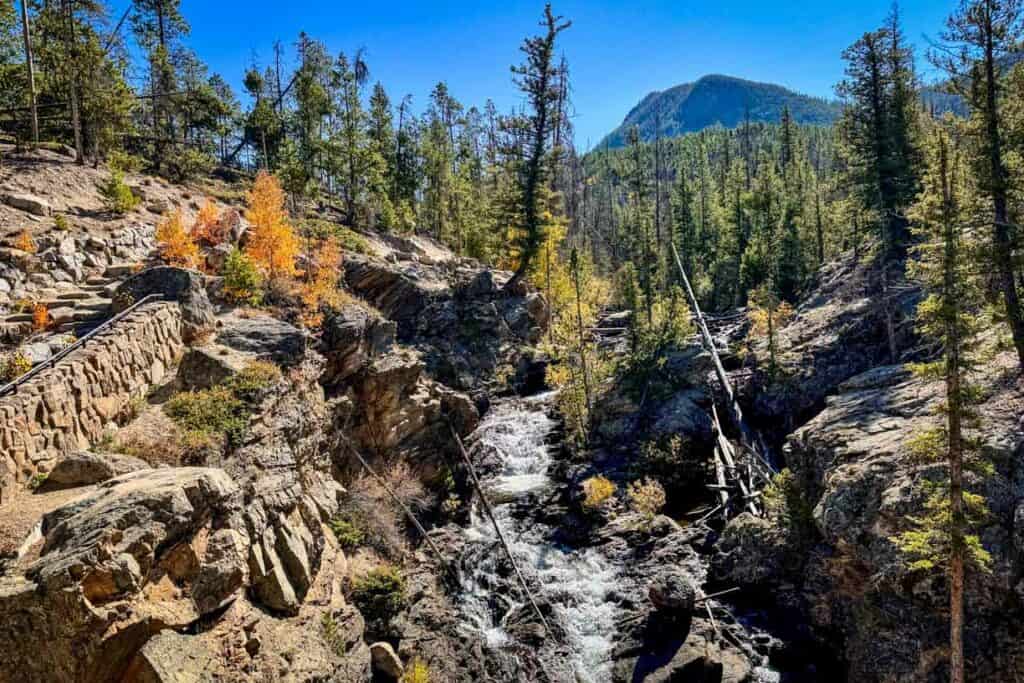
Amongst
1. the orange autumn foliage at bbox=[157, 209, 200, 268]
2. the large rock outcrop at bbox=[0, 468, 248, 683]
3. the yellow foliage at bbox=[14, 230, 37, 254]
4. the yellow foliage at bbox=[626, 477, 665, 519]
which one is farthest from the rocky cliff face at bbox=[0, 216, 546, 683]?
the yellow foliage at bbox=[626, 477, 665, 519]

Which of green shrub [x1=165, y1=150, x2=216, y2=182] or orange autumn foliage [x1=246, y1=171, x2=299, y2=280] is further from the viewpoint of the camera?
green shrub [x1=165, y1=150, x2=216, y2=182]

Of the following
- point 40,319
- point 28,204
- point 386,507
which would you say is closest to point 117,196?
point 28,204

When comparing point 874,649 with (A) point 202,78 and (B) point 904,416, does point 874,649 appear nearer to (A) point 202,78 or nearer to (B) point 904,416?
(B) point 904,416

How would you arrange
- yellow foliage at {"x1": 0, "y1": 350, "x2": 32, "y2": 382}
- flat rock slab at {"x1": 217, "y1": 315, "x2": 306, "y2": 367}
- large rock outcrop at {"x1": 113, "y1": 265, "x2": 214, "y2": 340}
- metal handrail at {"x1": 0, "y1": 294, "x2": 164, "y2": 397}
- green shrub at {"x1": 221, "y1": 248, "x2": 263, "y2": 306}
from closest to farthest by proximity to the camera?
metal handrail at {"x1": 0, "y1": 294, "x2": 164, "y2": 397} → yellow foliage at {"x1": 0, "y1": 350, "x2": 32, "y2": 382} → large rock outcrop at {"x1": 113, "y1": 265, "x2": 214, "y2": 340} → flat rock slab at {"x1": 217, "y1": 315, "x2": 306, "y2": 367} → green shrub at {"x1": 221, "y1": 248, "x2": 263, "y2": 306}

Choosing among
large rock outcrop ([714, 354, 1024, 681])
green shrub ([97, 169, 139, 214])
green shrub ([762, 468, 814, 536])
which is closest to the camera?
large rock outcrop ([714, 354, 1024, 681])

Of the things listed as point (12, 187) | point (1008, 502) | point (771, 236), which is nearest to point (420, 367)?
point (12, 187)

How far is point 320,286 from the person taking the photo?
24391mm

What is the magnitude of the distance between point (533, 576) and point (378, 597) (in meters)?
6.26

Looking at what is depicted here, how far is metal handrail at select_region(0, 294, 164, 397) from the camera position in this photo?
1127cm

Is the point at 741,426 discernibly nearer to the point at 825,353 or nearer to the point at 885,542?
the point at 825,353

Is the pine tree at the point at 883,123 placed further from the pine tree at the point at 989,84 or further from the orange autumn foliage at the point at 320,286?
the orange autumn foliage at the point at 320,286

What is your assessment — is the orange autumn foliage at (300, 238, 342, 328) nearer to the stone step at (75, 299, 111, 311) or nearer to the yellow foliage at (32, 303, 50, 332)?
the stone step at (75, 299, 111, 311)

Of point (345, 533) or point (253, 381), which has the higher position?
point (253, 381)

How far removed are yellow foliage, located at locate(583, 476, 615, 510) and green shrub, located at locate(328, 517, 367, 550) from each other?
32.8 feet
